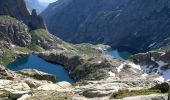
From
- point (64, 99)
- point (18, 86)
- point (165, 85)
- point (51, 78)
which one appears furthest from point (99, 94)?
point (51, 78)

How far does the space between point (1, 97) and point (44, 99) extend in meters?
9.50

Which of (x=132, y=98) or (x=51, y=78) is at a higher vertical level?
(x=51, y=78)

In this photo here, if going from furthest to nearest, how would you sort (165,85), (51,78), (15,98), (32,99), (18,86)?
(51,78) < (18,86) < (15,98) < (32,99) < (165,85)

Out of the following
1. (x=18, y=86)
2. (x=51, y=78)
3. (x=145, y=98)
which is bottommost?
(x=145, y=98)

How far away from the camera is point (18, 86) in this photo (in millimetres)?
78438

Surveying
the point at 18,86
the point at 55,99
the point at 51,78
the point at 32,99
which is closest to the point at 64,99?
the point at 55,99

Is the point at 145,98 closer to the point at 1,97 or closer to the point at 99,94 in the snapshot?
the point at 99,94

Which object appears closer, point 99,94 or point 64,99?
point 64,99

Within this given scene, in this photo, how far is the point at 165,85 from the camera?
153 feet

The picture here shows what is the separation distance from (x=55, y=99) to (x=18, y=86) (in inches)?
1266

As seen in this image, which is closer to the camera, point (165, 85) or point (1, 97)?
point (165, 85)

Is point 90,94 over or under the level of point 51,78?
under

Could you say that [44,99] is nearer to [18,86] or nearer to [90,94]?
[90,94]

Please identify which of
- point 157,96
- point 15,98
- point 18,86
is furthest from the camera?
point 18,86
